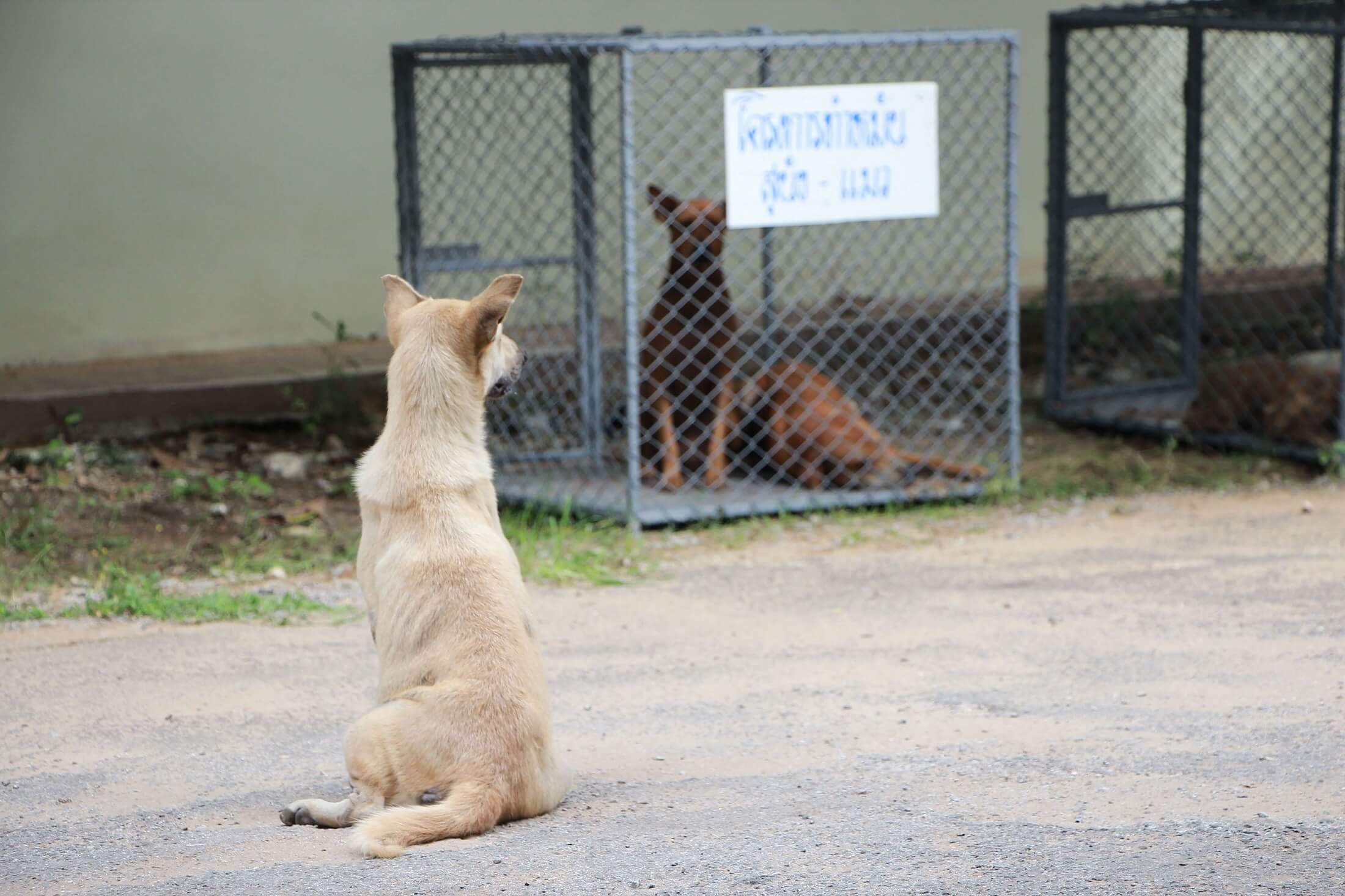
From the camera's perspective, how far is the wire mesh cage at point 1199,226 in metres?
7.50

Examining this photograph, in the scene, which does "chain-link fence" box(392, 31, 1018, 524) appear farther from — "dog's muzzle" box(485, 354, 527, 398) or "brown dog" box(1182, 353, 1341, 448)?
"dog's muzzle" box(485, 354, 527, 398)

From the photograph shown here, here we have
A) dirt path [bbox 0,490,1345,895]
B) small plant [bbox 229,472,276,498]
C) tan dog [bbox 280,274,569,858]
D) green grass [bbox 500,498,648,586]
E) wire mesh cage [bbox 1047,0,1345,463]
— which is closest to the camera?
dirt path [bbox 0,490,1345,895]

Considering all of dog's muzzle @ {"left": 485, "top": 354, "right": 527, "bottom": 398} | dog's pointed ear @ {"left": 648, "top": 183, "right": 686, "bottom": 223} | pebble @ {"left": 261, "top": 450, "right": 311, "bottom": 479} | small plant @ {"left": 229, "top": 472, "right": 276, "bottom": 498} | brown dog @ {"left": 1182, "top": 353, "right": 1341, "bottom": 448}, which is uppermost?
dog's pointed ear @ {"left": 648, "top": 183, "right": 686, "bottom": 223}

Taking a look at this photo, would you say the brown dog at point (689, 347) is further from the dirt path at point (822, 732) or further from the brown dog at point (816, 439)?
the dirt path at point (822, 732)

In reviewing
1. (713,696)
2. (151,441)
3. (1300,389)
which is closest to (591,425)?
(151,441)

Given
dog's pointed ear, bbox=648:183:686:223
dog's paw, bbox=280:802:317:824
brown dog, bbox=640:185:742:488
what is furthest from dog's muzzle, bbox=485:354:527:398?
dog's pointed ear, bbox=648:183:686:223

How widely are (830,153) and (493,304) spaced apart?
3.18 metres

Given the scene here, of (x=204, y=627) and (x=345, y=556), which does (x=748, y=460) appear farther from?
(x=204, y=627)

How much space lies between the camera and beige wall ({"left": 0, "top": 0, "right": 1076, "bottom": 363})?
7.69 metres

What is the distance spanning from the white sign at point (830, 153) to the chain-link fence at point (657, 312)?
0.23m

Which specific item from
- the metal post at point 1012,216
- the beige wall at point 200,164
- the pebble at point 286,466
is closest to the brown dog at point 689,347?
the metal post at point 1012,216

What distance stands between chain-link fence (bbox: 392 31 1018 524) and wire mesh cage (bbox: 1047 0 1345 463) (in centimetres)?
79

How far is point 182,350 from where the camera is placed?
26.5 ft

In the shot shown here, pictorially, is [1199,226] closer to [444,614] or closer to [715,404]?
[715,404]
